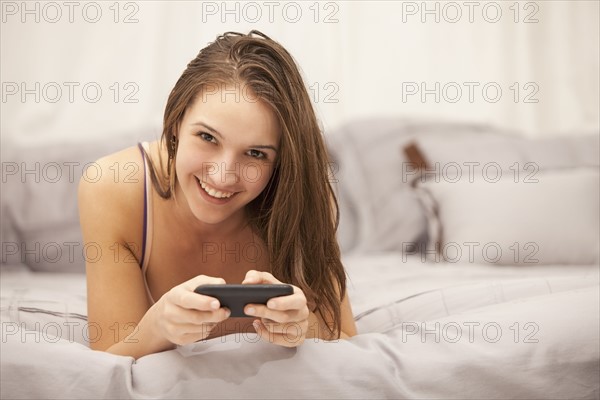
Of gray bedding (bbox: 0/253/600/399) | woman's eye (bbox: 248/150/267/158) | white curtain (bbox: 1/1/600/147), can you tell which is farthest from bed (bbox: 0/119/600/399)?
woman's eye (bbox: 248/150/267/158)

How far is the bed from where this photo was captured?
2.83ft

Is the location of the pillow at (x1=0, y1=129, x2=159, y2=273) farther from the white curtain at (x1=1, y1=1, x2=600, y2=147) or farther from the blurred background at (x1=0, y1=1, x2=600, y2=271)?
the white curtain at (x1=1, y1=1, x2=600, y2=147)

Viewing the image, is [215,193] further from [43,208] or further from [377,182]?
[377,182]

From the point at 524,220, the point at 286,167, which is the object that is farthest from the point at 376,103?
the point at 286,167

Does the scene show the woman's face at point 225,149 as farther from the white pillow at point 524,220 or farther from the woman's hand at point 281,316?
the white pillow at point 524,220

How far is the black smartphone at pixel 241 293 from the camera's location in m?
0.82

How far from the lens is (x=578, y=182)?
5.81 ft

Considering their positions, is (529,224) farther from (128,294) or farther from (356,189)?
(128,294)

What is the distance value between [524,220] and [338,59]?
0.82 m

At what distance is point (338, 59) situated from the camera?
218 centimetres

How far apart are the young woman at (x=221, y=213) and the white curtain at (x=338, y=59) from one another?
76 centimetres

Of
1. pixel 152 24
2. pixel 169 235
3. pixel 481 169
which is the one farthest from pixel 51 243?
pixel 481 169

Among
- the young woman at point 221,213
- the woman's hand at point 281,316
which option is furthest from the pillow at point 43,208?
the woman's hand at point 281,316

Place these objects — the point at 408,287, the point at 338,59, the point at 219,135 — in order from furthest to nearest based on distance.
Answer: the point at 338,59, the point at 408,287, the point at 219,135
